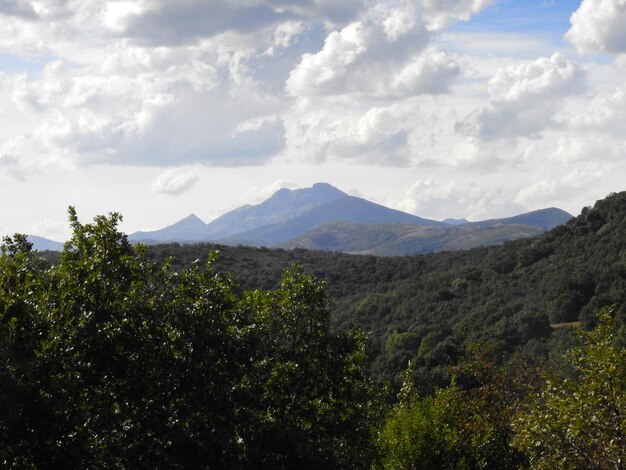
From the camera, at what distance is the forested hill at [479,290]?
69.3m

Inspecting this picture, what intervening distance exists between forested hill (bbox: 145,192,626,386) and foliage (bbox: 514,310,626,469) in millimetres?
33998

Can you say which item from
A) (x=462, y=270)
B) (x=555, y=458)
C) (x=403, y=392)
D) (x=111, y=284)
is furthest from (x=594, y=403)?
(x=462, y=270)

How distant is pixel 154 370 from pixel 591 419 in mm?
9515

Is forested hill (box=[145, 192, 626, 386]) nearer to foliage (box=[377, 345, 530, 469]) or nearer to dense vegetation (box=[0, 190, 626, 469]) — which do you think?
foliage (box=[377, 345, 530, 469])

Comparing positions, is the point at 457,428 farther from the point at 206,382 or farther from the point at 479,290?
the point at 479,290

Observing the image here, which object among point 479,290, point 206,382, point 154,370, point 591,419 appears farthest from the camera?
point 479,290

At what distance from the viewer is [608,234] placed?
85.6m

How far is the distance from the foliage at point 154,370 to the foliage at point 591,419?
4252 mm

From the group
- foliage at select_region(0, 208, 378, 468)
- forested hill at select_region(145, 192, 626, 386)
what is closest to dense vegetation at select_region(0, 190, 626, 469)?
foliage at select_region(0, 208, 378, 468)

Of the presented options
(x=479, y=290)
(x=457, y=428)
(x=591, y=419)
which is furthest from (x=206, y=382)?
(x=479, y=290)

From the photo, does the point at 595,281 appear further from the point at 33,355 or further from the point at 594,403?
the point at 33,355

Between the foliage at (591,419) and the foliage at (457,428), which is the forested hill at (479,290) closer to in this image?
the foliage at (457,428)

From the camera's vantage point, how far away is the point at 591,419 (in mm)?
15438

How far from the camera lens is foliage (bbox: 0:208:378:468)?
35.2 ft
